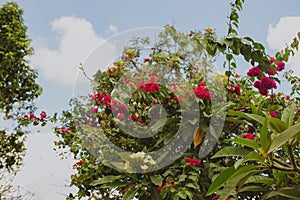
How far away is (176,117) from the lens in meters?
2.74

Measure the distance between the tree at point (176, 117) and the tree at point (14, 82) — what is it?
116 inches

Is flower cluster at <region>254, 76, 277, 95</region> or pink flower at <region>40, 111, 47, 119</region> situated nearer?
flower cluster at <region>254, 76, 277, 95</region>

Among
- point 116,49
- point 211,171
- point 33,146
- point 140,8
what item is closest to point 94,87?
point 116,49

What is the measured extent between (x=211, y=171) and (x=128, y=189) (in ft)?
2.05

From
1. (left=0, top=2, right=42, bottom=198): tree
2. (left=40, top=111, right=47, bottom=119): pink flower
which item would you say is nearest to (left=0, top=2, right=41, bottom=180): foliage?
(left=0, top=2, right=42, bottom=198): tree

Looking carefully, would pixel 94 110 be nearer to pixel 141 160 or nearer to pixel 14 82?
pixel 141 160

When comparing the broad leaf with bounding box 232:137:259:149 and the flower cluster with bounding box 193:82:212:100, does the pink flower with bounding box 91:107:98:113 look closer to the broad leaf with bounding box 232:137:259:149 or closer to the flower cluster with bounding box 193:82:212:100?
the flower cluster with bounding box 193:82:212:100

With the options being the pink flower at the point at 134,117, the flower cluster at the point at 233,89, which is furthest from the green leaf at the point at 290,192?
the pink flower at the point at 134,117

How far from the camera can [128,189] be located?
8.80ft

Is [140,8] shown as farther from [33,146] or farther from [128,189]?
[33,146]

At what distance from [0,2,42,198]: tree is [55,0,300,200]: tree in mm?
2956

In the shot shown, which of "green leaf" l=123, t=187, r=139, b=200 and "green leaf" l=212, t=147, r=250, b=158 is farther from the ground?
"green leaf" l=123, t=187, r=139, b=200

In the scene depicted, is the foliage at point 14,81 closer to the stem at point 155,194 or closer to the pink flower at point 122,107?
the pink flower at point 122,107

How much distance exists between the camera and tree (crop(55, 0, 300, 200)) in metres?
2.44
